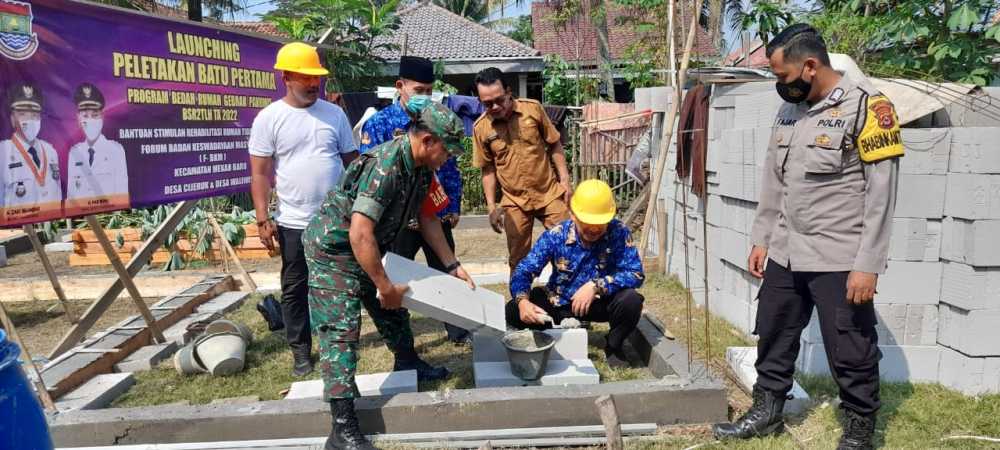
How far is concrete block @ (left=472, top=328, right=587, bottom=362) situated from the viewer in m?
4.00

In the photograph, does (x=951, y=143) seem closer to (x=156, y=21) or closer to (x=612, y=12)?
(x=156, y=21)

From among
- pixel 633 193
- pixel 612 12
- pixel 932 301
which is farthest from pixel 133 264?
pixel 612 12

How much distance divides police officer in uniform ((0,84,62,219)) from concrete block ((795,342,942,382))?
4.53 metres

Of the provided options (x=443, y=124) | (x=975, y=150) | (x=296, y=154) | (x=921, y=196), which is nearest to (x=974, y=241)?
(x=921, y=196)

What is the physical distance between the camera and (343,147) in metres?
4.19

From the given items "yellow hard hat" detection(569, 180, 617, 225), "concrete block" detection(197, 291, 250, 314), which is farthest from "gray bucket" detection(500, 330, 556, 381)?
"concrete block" detection(197, 291, 250, 314)

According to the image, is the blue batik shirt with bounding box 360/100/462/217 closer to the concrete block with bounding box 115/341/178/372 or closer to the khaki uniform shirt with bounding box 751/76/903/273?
the concrete block with bounding box 115/341/178/372

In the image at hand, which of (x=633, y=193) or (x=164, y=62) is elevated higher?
(x=164, y=62)

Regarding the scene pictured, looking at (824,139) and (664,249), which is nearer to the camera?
(824,139)

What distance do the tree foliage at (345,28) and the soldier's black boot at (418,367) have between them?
9.35 meters

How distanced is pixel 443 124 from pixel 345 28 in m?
11.7

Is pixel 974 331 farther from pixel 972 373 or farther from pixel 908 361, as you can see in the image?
pixel 908 361

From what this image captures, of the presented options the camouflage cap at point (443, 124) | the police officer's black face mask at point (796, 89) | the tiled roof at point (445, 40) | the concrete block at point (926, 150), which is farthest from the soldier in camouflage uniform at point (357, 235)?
the tiled roof at point (445, 40)

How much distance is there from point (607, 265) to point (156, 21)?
132 inches
